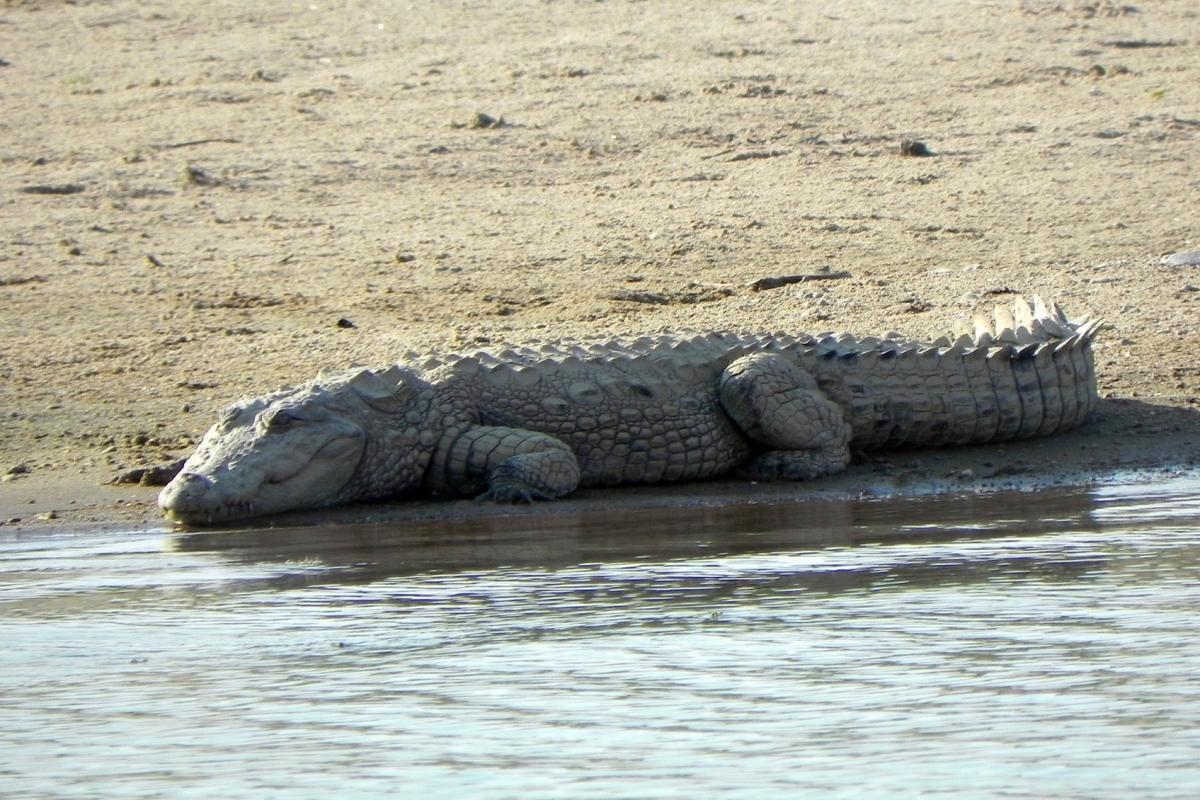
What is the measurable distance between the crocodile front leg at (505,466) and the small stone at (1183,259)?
12.8ft

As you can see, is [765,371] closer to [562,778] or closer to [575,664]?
[575,664]

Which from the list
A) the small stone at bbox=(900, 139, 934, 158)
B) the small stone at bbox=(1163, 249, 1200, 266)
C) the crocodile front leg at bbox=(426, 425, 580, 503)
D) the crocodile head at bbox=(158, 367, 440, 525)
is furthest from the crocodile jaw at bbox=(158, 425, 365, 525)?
the small stone at bbox=(900, 139, 934, 158)

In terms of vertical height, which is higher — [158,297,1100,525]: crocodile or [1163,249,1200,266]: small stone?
[1163,249,1200,266]: small stone

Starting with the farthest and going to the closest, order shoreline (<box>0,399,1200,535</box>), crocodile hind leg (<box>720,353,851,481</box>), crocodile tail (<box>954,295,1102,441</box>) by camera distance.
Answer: crocodile tail (<box>954,295,1102,441</box>) < crocodile hind leg (<box>720,353,851,481</box>) < shoreline (<box>0,399,1200,535</box>)

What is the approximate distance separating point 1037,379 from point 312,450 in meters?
2.65

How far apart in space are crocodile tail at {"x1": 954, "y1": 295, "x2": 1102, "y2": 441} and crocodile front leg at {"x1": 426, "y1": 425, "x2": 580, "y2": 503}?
1.63 meters

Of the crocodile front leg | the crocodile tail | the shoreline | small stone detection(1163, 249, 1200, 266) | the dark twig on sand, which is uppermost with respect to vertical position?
small stone detection(1163, 249, 1200, 266)

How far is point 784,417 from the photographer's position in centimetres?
669

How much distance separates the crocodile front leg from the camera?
21.1ft

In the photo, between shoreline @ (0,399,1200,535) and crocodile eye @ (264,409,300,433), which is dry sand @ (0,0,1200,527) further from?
crocodile eye @ (264,409,300,433)

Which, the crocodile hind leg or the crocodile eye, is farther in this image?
the crocodile hind leg

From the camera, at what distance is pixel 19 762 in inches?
149

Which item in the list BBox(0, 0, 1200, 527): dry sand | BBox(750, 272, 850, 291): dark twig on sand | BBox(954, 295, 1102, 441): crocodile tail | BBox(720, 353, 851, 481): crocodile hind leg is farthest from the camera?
BBox(750, 272, 850, 291): dark twig on sand

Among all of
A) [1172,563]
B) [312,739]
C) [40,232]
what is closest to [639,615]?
[312,739]
